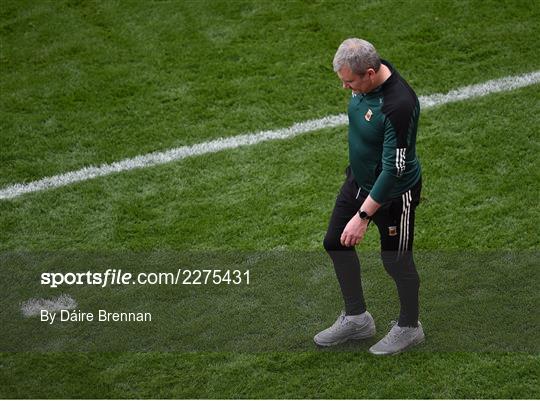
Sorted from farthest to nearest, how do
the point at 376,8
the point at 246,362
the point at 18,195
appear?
the point at 376,8 < the point at 18,195 < the point at 246,362

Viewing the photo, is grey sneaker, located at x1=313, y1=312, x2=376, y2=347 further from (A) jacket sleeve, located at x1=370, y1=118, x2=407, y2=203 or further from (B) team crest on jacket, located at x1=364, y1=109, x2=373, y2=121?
(B) team crest on jacket, located at x1=364, y1=109, x2=373, y2=121

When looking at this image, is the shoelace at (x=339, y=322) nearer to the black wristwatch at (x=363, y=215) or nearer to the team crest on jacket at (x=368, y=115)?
the black wristwatch at (x=363, y=215)

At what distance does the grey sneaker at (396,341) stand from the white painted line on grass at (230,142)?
2.81m

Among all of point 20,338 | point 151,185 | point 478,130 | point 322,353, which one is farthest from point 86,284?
point 478,130

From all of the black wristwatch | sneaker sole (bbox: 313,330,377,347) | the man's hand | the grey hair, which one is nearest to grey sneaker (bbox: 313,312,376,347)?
sneaker sole (bbox: 313,330,377,347)

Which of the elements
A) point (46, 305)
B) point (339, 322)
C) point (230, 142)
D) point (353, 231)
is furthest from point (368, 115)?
point (230, 142)

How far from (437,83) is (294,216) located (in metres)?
2.29

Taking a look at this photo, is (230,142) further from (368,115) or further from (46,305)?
(368,115)

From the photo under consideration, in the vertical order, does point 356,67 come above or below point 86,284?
above

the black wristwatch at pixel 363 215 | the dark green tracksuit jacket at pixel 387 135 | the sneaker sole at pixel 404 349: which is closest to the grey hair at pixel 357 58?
the dark green tracksuit jacket at pixel 387 135

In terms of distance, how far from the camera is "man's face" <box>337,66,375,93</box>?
17.3ft

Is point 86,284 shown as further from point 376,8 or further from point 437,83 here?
point 376,8

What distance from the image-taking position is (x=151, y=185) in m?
8.03

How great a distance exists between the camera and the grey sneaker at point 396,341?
239 inches
